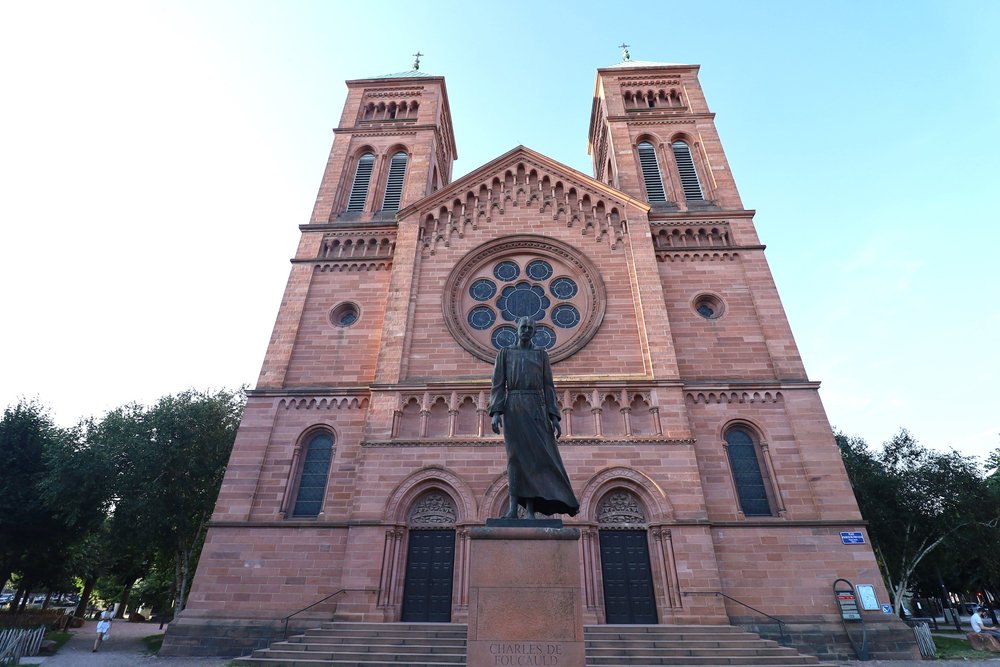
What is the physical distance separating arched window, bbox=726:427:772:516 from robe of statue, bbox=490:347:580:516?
11.3m

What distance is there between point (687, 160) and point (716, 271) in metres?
7.73

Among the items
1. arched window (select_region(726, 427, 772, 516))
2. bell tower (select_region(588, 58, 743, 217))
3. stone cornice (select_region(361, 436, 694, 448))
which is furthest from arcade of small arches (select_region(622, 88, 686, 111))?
stone cornice (select_region(361, 436, 694, 448))

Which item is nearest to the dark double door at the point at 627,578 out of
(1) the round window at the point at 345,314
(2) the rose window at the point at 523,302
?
(2) the rose window at the point at 523,302

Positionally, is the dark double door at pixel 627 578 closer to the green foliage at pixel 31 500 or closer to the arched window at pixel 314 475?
the arched window at pixel 314 475

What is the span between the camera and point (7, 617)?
2225 cm

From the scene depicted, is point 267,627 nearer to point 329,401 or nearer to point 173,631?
point 173,631

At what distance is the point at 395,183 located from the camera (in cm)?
2652

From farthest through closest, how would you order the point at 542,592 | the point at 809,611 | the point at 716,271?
1. the point at 716,271
2. the point at 809,611
3. the point at 542,592

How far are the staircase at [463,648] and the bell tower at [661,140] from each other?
16.3m

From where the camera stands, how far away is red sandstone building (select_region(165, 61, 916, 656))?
15211 millimetres

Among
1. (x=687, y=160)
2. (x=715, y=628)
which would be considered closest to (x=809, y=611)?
(x=715, y=628)

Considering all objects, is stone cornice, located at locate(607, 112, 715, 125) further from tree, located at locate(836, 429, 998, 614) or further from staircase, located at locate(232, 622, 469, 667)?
staircase, located at locate(232, 622, 469, 667)

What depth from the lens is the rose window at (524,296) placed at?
1981cm

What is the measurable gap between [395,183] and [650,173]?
1255 centimetres
